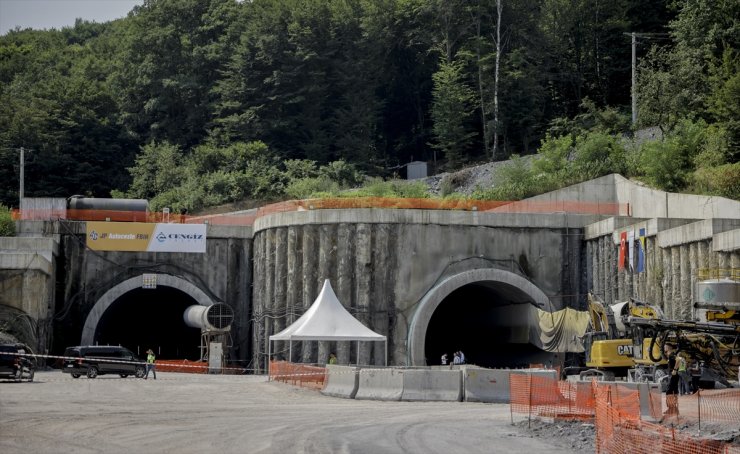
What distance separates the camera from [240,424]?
25516mm

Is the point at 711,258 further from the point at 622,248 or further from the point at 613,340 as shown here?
Result: the point at 622,248

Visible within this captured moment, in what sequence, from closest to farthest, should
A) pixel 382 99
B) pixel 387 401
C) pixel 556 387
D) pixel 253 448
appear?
pixel 253 448 → pixel 556 387 → pixel 387 401 → pixel 382 99

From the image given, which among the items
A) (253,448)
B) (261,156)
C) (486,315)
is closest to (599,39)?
(261,156)

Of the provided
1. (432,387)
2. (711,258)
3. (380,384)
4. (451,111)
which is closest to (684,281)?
(711,258)

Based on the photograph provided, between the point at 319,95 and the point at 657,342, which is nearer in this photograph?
the point at 657,342

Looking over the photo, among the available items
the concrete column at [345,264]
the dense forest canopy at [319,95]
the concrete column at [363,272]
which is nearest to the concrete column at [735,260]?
the concrete column at [363,272]

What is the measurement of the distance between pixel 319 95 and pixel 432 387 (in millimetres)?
60274

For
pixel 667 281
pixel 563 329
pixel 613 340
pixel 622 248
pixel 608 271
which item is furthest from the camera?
pixel 608 271

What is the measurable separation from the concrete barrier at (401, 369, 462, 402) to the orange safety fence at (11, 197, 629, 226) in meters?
16.6

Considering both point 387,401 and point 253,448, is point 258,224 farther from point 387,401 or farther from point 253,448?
point 253,448

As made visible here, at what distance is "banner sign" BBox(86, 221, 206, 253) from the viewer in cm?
5575

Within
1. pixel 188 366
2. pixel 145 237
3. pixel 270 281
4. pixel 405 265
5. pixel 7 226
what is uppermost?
pixel 7 226

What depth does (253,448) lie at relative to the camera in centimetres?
2109

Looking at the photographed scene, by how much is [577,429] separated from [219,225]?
112ft
